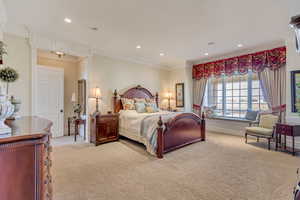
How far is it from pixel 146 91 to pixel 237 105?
10.9 feet

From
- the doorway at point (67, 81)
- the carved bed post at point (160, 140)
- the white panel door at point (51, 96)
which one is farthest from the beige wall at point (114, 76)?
the carved bed post at point (160, 140)

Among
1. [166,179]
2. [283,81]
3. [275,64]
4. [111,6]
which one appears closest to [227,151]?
[166,179]

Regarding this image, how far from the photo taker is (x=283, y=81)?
407 cm

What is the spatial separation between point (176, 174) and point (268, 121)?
129 inches

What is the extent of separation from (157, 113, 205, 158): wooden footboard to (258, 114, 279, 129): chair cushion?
1.60 m

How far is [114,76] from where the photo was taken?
5.16 metres

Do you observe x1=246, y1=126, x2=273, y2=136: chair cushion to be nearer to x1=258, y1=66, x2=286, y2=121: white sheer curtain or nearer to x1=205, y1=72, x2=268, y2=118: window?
x1=258, y1=66, x2=286, y2=121: white sheer curtain

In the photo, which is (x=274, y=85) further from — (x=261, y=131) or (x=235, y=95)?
(x=261, y=131)

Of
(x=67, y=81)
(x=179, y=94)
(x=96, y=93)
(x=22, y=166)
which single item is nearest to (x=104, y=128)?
(x=96, y=93)

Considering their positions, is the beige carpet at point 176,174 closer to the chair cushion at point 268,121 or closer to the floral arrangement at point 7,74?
the chair cushion at point 268,121

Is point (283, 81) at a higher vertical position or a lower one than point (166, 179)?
higher

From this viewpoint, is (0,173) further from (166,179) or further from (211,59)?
(211,59)

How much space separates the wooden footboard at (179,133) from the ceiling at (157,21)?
80.5 inches

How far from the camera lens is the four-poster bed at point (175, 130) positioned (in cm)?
331
